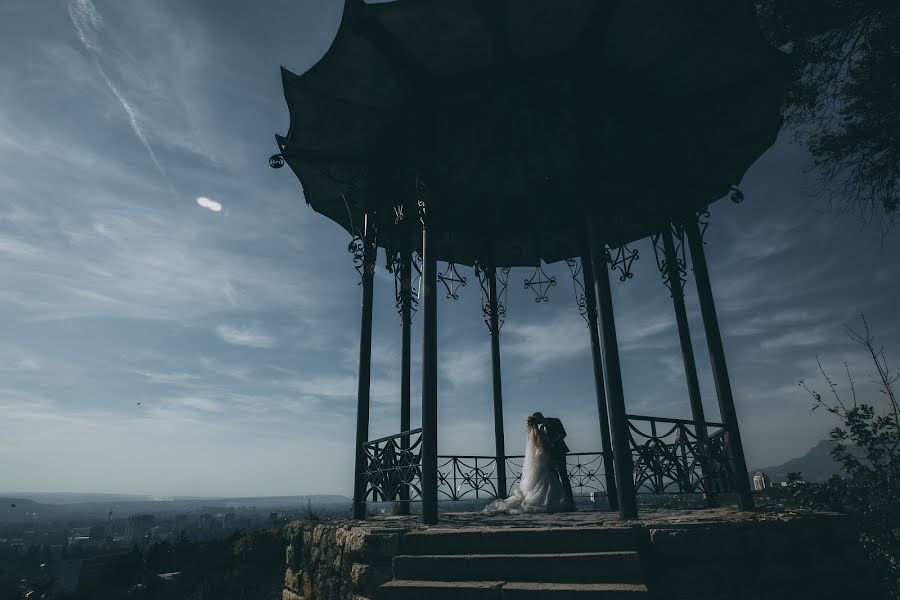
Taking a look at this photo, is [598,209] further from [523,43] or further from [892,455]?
[892,455]

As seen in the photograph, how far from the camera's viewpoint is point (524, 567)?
16.1 feet

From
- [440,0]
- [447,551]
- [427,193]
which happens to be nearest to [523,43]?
[440,0]

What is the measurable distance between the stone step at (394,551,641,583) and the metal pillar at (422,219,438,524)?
1.21 metres

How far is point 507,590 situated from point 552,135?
30.6ft

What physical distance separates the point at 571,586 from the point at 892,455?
799 centimetres

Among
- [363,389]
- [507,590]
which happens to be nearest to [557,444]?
[363,389]

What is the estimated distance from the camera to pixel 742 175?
32.1 ft

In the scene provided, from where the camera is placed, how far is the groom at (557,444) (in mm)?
9562

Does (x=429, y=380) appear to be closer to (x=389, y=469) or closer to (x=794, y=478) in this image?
(x=389, y=469)

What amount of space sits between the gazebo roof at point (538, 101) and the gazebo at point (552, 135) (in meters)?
0.03

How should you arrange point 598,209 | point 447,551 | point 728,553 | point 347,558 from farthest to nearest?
point 598,209 → point 347,558 → point 447,551 → point 728,553

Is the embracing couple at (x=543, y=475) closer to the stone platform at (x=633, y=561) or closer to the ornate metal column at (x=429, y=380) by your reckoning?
the ornate metal column at (x=429, y=380)

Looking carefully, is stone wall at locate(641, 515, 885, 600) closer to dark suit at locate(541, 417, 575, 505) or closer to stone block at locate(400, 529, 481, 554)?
stone block at locate(400, 529, 481, 554)

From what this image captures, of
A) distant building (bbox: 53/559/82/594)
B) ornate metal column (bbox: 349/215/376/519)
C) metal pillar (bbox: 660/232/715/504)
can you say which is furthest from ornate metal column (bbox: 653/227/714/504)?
distant building (bbox: 53/559/82/594)
